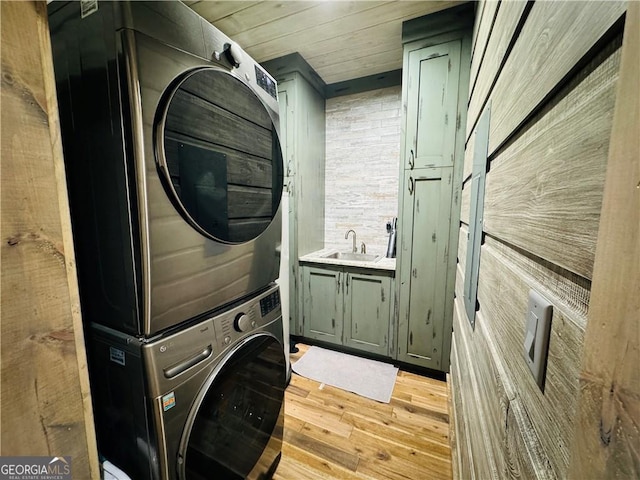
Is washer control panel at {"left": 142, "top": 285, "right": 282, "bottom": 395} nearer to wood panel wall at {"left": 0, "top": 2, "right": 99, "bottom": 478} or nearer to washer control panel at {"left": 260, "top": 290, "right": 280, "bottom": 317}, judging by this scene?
washer control panel at {"left": 260, "top": 290, "right": 280, "bottom": 317}

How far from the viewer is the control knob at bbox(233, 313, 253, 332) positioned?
3.00ft

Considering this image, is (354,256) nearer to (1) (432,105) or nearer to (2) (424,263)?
(2) (424,263)

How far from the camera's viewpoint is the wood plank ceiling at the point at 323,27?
1.66 m

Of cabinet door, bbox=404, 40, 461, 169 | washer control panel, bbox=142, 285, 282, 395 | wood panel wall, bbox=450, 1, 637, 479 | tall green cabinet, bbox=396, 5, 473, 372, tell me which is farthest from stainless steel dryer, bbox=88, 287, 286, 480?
cabinet door, bbox=404, 40, 461, 169

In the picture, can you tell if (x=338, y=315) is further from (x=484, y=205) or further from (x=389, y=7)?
(x=389, y=7)

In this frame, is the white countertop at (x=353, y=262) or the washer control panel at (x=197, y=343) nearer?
the washer control panel at (x=197, y=343)

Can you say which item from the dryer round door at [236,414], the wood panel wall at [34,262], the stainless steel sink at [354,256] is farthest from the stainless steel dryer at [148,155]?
the stainless steel sink at [354,256]

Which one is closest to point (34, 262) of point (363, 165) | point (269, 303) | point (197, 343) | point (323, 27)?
point (197, 343)

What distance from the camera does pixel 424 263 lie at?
199 centimetres

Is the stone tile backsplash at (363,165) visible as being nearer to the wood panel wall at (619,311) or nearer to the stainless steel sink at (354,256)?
the stainless steel sink at (354,256)

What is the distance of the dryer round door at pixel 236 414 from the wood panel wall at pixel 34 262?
0.29 meters

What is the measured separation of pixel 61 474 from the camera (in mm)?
603

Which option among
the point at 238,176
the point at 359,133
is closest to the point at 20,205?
the point at 238,176

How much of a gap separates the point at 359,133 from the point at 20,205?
8.53ft
